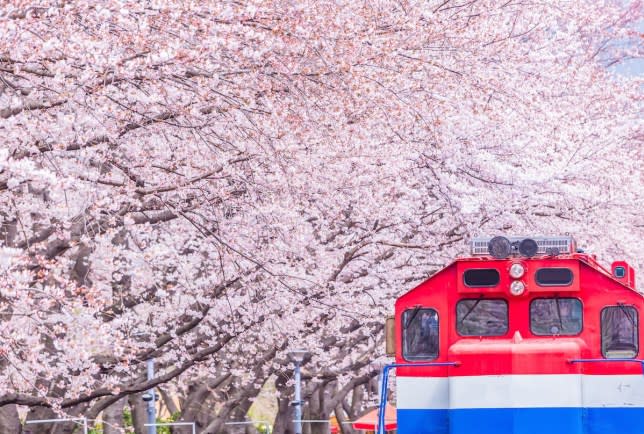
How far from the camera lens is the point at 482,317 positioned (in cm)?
1105

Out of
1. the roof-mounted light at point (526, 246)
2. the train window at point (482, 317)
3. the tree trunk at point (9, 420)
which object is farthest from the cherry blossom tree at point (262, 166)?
the train window at point (482, 317)

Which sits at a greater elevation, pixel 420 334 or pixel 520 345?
pixel 420 334

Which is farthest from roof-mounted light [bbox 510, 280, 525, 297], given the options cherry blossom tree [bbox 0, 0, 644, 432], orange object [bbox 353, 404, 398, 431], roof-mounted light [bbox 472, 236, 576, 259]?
orange object [bbox 353, 404, 398, 431]

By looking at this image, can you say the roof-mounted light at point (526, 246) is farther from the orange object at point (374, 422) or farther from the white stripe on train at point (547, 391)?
the orange object at point (374, 422)

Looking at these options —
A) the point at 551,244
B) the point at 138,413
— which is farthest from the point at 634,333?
the point at 138,413

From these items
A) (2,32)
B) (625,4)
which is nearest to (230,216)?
(2,32)

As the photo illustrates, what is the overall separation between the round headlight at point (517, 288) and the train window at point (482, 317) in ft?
0.78

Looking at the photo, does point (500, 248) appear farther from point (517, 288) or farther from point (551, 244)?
A: point (551, 244)

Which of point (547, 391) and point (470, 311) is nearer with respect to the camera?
point (547, 391)

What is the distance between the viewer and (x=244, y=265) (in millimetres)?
15516

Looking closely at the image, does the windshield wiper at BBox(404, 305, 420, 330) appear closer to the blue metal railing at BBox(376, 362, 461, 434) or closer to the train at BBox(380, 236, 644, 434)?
the train at BBox(380, 236, 644, 434)

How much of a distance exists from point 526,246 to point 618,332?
4.03 feet

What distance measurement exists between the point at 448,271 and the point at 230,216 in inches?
144

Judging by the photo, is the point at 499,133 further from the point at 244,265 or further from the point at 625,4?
the point at 625,4
